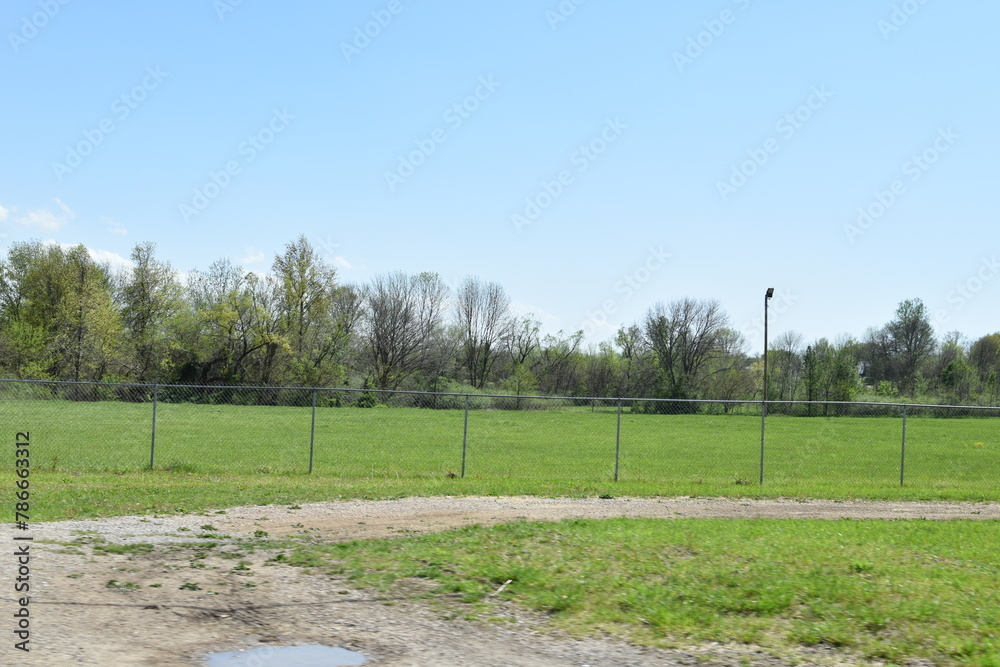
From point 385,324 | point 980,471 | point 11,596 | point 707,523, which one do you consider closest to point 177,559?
point 11,596

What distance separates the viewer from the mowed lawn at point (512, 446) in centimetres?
1997

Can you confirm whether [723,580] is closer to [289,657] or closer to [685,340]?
[289,657]

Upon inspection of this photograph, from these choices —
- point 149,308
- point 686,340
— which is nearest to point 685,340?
point 686,340

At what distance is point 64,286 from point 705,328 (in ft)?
198

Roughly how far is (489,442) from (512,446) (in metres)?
1.70

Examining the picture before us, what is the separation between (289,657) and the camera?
235 inches

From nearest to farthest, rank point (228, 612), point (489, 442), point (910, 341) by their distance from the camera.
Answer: point (228, 612), point (489, 442), point (910, 341)

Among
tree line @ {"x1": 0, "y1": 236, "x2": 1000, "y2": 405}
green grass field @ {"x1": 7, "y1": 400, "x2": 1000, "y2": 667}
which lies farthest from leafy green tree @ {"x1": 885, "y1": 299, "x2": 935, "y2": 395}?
green grass field @ {"x1": 7, "y1": 400, "x2": 1000, "y2": 667}

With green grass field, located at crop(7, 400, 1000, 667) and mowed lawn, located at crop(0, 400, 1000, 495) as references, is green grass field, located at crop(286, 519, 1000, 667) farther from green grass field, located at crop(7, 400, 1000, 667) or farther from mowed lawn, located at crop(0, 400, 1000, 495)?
mowed lawn, located at crop(0, 400, 1000, 495)

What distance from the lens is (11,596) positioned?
6.97 m

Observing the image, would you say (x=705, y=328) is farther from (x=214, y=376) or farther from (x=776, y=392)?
(x=214, y=376)

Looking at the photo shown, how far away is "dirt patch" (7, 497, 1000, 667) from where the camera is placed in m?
5.98

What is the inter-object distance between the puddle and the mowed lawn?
11.9 m

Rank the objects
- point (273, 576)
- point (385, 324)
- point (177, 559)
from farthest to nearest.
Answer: point (385, 324) → point (177, 559) → point (273, 576)
